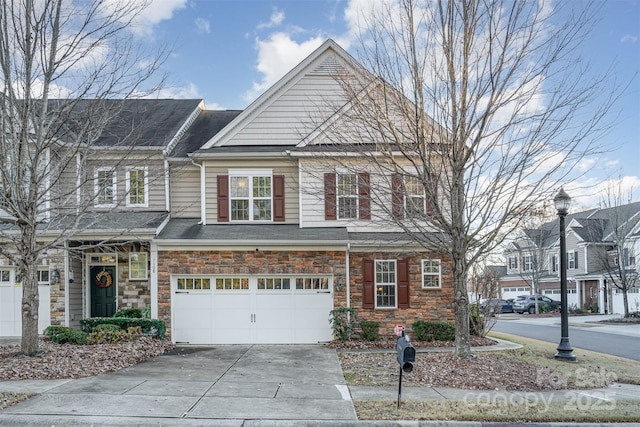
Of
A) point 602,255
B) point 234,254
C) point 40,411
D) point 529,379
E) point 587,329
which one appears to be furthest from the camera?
point 602,255

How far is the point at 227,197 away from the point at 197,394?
8.93m

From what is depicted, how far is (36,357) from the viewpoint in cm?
1106

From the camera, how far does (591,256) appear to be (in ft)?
123

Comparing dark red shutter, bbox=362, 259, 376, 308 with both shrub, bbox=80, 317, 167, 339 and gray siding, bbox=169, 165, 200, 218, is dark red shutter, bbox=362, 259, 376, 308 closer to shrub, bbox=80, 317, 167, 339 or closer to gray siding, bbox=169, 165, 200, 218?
gray siding, bbox=169, 165, 200, 218

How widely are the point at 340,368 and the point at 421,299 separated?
5.56 metres

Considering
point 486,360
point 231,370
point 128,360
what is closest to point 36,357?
point 128,360

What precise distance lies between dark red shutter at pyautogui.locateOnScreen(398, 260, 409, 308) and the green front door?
9.60 metres

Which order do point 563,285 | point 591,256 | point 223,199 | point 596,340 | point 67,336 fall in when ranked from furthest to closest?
point 591,256, point 596,340, point 223,199, point 67,336, point 563,285

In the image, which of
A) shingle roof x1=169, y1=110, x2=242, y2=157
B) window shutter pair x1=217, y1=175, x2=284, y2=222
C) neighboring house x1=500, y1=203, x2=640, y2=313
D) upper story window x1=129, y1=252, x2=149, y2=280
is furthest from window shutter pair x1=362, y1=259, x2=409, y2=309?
neighboring house x1=500, y1=203, x2=640, y2=313

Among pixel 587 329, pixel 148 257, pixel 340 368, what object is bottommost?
pixel 587 329

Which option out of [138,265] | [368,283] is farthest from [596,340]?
[138,265]

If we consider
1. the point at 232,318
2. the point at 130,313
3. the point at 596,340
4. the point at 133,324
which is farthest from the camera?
the point at 596,340

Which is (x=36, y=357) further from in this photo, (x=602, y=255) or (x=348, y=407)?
(x=602, y=255)

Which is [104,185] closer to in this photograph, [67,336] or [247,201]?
[67,336]
